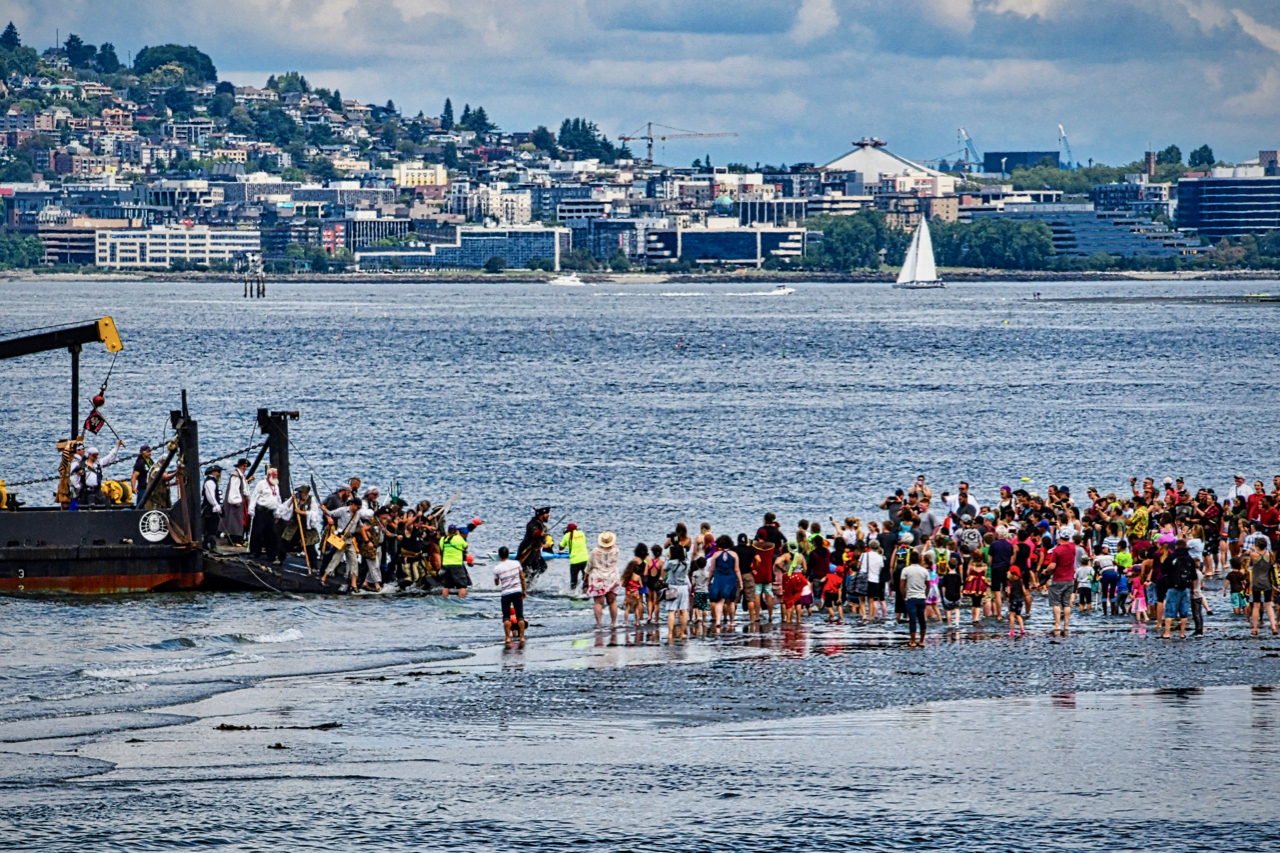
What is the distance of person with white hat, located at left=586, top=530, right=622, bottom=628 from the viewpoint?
26.0m

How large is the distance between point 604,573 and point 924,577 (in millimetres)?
4217

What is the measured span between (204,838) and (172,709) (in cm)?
530

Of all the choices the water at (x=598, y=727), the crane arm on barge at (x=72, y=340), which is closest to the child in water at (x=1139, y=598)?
the water at (x=598, y=727)

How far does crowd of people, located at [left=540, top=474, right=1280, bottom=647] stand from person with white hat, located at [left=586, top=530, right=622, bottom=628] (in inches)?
1.0

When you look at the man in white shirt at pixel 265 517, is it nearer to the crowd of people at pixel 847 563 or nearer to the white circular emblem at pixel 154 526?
the crowd of people at pixel 847 563

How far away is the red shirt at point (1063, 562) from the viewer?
2509 cm

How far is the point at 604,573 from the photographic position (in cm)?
2614

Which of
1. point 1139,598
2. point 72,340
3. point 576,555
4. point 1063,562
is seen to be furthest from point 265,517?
point 1139,598

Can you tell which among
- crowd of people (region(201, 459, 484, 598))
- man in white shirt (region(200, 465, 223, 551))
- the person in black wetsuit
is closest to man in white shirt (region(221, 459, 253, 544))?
crowd of people (region(201, 459, 484, 598))

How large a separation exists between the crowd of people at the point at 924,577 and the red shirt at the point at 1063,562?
0.04ft

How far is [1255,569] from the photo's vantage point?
25.1 metres

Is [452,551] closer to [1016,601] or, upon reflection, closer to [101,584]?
[101,584]

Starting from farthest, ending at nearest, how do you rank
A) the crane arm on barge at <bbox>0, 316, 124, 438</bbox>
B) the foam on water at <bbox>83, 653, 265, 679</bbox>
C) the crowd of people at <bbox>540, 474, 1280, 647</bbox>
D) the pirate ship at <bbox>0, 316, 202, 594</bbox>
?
the crane arm on barge at <bbox>0, 316, 124, 438</bbox> → the pirate ship at <bbox>0, 316, 202, 594</bbox> → the crowd of people at <bbox>540, 474, 1280, 647</bbox> → the foam on water at <bbox>83, 653, 265, 679</bbox>

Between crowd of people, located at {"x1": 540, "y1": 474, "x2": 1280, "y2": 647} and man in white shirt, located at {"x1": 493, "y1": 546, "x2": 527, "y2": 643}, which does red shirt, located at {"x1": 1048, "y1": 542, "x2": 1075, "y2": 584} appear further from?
man in white shirt, located at {"x1": 493, "y1": 546, "x2": 527, "y2": 643}
